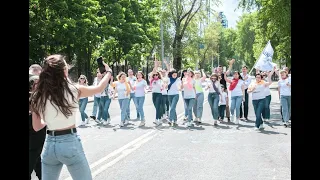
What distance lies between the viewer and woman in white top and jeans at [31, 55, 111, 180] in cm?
379

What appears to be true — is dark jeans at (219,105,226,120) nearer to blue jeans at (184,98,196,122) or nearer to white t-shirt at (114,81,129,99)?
blue jeans at (184,98,196,122)

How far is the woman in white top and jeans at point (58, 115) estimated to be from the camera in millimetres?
3789

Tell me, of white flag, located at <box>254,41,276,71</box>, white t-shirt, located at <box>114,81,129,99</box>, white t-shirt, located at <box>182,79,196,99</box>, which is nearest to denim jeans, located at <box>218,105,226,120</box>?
white t-shirt, located at <box>182,79,196,99</box>

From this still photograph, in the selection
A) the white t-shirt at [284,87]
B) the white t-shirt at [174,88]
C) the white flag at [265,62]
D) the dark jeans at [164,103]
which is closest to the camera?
the white t-shirt at [284,87]

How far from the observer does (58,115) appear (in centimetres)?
384

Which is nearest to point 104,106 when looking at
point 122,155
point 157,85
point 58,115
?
point 157,85

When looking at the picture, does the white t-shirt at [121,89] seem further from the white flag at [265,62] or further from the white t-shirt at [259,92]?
the white flag at [265,62]

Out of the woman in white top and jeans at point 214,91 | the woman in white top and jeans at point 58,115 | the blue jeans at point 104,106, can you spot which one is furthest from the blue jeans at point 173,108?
the woman in white top and jeans at point 58,115

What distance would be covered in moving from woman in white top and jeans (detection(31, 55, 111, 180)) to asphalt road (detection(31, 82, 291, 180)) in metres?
2.76
